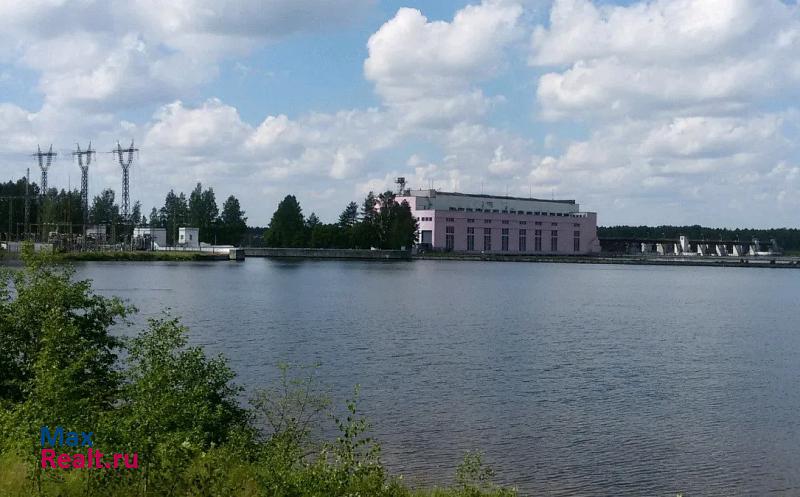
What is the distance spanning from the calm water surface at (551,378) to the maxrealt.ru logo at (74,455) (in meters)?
7.86

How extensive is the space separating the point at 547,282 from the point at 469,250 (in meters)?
79.8

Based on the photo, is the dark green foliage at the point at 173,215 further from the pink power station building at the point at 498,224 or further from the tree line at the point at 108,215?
the pink power station building at the point at 498,224

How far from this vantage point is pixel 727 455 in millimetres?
20109

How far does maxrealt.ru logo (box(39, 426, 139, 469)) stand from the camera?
426 inches

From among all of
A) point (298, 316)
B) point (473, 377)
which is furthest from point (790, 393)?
point (298, 316)

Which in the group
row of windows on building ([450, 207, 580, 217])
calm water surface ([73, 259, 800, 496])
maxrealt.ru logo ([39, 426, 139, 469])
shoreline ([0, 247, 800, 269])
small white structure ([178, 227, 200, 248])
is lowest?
calm water surface ([73, 259, 800, 496])

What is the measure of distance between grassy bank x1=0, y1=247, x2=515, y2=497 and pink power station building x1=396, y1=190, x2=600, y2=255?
155893 millimetres

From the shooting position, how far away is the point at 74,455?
11.1 metres

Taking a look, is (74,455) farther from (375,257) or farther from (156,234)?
(375,257)

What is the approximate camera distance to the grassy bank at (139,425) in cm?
1090

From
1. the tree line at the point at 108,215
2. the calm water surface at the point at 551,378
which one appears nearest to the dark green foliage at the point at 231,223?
the tree line at the point at 108,215

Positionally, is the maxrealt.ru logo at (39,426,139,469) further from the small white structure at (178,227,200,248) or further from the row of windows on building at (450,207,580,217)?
the row of windows on building at (450,207,580,217)

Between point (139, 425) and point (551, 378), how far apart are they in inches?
809

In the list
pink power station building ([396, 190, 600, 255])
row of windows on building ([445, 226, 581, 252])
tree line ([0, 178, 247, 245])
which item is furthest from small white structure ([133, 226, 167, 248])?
row of windows on building ([445, 226, 581, 252])
